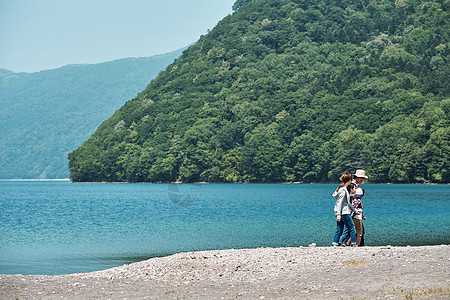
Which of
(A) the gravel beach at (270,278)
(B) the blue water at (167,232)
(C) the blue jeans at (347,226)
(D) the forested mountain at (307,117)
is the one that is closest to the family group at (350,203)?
(C) the blue jeans at (347,226)

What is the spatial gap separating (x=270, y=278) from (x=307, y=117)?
131843 mm

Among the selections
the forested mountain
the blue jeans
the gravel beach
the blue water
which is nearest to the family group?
the blue jeans

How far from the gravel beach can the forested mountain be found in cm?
9714

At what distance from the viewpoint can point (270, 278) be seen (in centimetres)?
1703

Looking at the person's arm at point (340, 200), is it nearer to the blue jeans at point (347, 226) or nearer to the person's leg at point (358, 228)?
the blue jeans at point (347, 226)

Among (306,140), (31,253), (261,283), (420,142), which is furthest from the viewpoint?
(306,140)

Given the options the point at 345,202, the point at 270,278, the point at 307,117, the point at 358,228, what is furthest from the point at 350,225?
the point at 307,117

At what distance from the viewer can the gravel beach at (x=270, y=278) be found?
14586mm

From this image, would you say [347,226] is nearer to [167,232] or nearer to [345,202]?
[345,202]

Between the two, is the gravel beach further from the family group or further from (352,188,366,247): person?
(352,188,366,247): person

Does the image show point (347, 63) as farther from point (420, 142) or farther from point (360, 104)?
point (420, 142)

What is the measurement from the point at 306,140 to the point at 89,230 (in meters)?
102

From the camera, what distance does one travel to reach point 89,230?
4175 centimetres

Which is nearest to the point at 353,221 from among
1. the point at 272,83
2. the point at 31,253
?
the point at 31,253
